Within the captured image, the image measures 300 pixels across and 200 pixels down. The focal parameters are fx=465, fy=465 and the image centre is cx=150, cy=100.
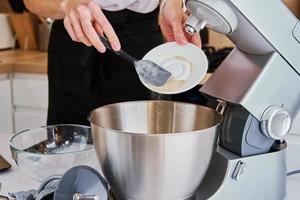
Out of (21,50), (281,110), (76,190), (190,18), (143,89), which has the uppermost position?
(190,18)

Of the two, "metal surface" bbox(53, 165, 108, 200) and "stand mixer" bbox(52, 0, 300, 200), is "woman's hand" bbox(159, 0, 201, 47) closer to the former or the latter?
"stand mixer" bbox(52, 0, 300, 200)

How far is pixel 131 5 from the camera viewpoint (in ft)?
3.82

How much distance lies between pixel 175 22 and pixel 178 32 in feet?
0.12

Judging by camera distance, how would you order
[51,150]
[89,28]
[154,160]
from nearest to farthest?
[154,160] < [89,28] < [51,150]

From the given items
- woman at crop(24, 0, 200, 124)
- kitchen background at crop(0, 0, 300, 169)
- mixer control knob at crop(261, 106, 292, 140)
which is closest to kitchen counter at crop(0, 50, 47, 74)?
kitchen background at crop(0, 0, 300, 169)

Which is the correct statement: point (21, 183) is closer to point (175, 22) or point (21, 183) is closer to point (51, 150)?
point (51, 150)

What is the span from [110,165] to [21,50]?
5.95 ft

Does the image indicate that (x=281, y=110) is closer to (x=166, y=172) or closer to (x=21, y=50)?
(x=166, y=172)

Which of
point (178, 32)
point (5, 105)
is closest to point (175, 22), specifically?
point (178, 32)

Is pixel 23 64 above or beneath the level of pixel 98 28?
beneath

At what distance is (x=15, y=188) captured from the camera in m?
0.78

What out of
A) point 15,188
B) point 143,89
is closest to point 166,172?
point 15,188

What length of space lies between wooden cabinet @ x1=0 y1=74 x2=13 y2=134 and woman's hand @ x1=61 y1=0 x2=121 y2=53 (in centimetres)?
129

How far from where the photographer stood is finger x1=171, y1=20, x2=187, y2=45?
73 centimetres
